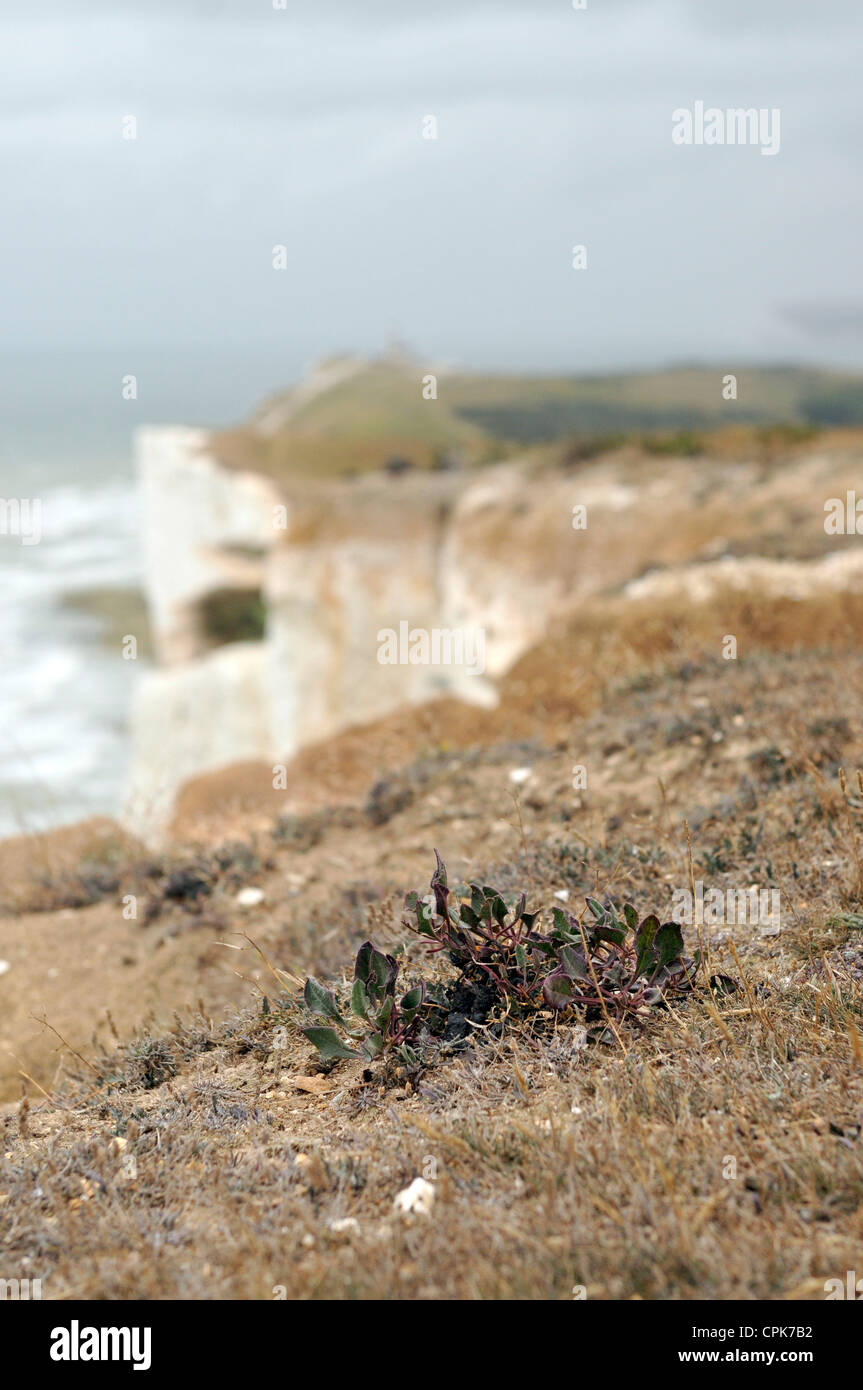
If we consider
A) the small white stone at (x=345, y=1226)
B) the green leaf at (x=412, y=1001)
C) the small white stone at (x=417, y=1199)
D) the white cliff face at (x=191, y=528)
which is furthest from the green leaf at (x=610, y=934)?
the white cliff face at (x=191, y=528)

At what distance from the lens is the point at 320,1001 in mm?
2848

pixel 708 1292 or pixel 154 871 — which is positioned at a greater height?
pixel 154 871

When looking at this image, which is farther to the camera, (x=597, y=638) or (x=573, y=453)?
(x=573, y=453)

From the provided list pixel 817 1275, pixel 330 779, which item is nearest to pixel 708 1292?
pixel 817 1275

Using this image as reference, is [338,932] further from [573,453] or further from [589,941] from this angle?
[573,453]

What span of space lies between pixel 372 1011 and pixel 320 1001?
0.15 meters

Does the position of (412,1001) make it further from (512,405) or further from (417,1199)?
(512,405)

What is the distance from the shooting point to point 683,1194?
6.69ft

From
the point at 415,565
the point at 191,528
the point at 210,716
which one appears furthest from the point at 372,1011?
the point at 191,528

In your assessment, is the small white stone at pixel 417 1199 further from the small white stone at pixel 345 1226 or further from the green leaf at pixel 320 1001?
the green leaf at pixel 320 1001

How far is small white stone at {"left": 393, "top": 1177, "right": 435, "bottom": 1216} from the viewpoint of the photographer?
2.18 m
